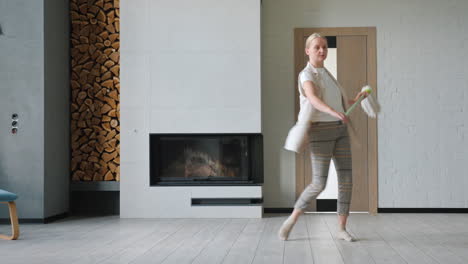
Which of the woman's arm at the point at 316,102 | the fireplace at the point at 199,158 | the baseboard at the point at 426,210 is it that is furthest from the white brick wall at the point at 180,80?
the woman's arm at the point at 316,102

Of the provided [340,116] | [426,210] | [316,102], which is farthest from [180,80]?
[426,210]

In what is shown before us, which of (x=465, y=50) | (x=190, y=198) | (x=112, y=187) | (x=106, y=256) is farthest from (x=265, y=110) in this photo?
(x=106, y=256)

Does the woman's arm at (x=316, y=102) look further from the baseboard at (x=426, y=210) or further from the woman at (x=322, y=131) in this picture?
the baseboard at (x=426, y=210)

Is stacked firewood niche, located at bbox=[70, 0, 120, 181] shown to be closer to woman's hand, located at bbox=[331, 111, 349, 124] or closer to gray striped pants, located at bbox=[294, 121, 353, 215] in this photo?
gray striped pants, located at bbox=[294, 121, 353, 215]

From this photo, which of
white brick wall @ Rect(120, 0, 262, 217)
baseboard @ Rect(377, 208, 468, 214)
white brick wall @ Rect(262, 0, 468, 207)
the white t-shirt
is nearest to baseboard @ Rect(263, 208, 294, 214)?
white brick wall @ Rect(262, 0, 468, 207)

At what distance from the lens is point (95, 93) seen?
5.43 meters

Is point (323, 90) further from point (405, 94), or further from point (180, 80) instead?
point (405, 94)

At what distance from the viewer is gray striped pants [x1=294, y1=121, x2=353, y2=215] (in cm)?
352

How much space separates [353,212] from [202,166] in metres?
1.59

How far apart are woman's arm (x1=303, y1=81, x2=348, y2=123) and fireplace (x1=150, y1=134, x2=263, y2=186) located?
173 centimetres

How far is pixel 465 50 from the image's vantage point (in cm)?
546

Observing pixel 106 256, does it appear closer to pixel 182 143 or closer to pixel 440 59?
pixel 182 143

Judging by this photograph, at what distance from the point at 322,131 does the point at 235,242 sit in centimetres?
92

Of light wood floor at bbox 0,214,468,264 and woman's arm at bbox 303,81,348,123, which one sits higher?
woman's arm at bbox 303,81,348,123
